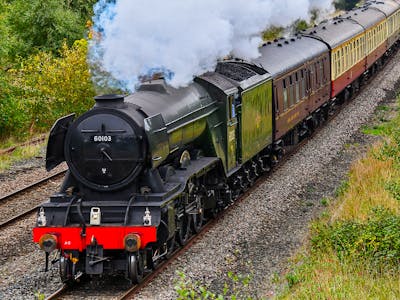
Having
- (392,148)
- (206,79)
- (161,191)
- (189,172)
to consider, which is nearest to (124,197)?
(161,191)

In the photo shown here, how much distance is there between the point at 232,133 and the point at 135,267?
4283 mm

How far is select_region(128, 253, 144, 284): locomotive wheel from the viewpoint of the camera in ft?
31.9

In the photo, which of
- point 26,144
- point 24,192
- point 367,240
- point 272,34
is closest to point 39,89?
point 26,144

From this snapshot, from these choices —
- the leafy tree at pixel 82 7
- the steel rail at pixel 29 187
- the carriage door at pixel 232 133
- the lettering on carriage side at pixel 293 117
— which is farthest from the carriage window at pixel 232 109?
the leafy tree at pixel 82 7

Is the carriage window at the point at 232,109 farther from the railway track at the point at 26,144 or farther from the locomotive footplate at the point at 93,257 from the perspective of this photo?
the railway track at the point at 26,144

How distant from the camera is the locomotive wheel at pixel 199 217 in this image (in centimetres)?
1201

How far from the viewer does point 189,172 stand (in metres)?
11.2

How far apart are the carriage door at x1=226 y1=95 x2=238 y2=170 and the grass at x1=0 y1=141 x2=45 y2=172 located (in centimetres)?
719

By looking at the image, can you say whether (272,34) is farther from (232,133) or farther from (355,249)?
(355,249)

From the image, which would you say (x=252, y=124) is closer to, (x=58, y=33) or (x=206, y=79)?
(x=206, y=79)

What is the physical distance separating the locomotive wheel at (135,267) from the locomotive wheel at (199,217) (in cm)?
220

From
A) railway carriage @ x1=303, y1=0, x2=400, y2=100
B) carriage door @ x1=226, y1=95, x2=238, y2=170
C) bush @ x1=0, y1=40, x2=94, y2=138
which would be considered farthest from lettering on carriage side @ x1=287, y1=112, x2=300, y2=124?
bush @ x1=0, y1=40, x2=94, y2=138

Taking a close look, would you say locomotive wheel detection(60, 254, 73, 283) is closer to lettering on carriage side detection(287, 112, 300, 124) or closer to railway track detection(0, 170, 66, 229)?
railway track detection(0, 170, 66, 229)

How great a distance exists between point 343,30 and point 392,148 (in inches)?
376
